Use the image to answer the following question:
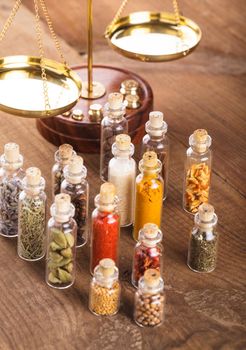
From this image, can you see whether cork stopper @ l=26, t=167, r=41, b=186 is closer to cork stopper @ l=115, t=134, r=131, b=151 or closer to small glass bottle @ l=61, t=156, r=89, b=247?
small glass bottle @ l=61, t=156, r=89, b=247

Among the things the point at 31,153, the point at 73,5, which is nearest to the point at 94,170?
the point at 31,153

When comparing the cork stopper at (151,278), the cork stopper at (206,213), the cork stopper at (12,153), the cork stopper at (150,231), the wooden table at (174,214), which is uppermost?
the cork stopper at (12,153)

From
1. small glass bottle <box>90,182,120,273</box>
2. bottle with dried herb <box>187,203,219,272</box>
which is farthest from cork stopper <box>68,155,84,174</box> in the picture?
bottle with dried herb <box>187,203,219,272</box>

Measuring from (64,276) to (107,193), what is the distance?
25 cm

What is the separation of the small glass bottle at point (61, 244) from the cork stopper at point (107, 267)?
5.8 inches

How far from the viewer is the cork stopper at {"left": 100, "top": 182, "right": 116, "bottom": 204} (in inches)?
109

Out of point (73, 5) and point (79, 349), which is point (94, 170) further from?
point (73, 5)

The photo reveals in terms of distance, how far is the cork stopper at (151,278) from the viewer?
8.76 ft

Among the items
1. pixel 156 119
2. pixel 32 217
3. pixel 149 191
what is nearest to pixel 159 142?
pixel 156 119

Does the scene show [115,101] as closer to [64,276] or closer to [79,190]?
[79,190]

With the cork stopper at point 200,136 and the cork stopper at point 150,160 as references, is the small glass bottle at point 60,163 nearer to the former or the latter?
the cork stopper at point 150,160

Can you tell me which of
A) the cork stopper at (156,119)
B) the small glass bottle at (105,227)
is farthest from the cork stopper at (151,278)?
the cork stopper at (156,119)

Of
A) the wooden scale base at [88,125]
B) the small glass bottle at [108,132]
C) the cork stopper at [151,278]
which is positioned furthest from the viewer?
the wooden scale base at [88,125]

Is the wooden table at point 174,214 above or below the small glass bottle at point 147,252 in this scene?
below
